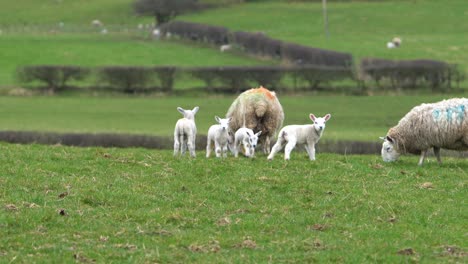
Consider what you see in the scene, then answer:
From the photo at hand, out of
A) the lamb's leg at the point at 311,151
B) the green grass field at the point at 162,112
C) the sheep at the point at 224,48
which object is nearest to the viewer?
the lamb's leg at the point at 311,151

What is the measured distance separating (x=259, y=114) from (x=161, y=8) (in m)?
65.0

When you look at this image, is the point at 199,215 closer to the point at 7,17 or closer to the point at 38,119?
the point at 38,119

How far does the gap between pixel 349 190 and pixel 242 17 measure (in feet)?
236

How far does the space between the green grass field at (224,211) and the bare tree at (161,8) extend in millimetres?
68226

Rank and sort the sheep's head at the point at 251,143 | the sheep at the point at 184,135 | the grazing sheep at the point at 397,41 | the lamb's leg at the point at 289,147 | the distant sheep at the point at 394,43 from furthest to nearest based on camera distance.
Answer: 1. the grazing sheep at the point at 397,41
2. the distant sheep at the point at 394,43
3. the sheep at the point at 184,135
4. the sheep's head at the point at 251,143
5. the lamb's leg at the point at 289,147

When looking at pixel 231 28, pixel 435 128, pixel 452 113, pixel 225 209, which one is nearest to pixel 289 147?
pixel 435 128

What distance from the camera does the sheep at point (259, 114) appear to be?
70.9 ft

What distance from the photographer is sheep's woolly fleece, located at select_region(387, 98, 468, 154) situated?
1833 cm

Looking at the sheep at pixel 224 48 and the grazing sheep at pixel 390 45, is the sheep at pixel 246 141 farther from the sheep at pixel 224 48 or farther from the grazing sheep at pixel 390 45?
the sheep at pixel 224 48

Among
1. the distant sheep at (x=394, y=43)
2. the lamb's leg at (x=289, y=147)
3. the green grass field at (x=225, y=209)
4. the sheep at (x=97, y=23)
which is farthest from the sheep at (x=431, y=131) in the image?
the sheep at (x=97, y=23)

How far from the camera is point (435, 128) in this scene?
18594 millimetres

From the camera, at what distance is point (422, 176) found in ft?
55.4

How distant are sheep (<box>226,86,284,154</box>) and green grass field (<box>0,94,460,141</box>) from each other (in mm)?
13335

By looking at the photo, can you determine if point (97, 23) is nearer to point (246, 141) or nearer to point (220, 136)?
point (220, 136)
